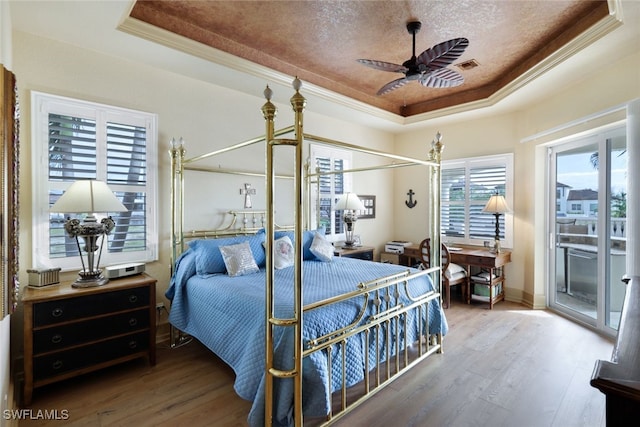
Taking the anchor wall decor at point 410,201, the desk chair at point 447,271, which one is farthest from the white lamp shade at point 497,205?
the anchor wall decor at point 410,201

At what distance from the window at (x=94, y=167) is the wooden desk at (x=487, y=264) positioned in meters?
3.88

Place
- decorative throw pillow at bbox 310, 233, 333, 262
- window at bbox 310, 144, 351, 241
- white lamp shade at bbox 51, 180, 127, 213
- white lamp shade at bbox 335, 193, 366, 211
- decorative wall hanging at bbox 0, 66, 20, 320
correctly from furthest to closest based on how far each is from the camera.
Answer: window at bbox 310, 144, 351, 241
white lamp shade at bbox 335, 193, 366, 211
decorative throw pillow at bbox 310, 233, 333, 262
white lamp shade at bbox 51, 180, 127, 213
decorative wall hanging at bbox 0, 66, 20, 320

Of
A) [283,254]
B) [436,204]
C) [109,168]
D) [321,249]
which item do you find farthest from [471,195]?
[109,168]

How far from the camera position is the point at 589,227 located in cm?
345

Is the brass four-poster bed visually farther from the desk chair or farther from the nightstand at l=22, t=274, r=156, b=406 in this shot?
the desk chair

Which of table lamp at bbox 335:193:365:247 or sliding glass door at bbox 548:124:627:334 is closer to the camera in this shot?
sliding glass door at bbox 548:124:627:334

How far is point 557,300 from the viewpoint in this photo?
13.1ft

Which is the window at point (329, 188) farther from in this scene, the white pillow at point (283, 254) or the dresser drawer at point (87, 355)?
the dresser drawer at point (87, 355)

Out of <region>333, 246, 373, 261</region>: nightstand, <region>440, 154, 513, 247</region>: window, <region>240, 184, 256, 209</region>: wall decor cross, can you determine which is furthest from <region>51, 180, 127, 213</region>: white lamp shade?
<region>440, 154, 513, 247</region>: window

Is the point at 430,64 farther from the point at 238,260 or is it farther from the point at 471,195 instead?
the point at 471,195

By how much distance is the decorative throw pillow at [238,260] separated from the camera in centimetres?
270

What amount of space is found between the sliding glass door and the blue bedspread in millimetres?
2026

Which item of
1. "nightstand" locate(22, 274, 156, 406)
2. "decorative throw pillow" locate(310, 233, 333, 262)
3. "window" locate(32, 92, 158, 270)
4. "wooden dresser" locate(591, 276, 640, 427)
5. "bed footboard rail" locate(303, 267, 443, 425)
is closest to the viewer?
"wooden dresser" locate(591, 276, 640, 427)

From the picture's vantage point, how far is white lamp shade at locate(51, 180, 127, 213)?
224 cm
